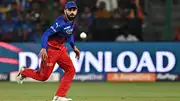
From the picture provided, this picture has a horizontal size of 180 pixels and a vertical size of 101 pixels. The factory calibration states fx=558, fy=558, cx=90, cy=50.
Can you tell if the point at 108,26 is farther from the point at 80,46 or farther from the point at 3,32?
the point at 3,32

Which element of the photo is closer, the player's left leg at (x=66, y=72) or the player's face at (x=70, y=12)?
the player's face at (x=70, y=12)

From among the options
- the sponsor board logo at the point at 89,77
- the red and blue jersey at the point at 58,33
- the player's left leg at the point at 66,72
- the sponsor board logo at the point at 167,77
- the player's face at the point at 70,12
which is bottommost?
the sponsor board logo at the point at 167,77

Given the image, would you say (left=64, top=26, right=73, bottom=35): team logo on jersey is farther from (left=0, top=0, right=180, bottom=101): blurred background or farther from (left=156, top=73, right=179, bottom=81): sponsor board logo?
(left=156, top=73, right=179, bottom=81): sponsor board logo

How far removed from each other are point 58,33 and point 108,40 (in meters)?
6.66

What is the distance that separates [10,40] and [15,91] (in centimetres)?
343

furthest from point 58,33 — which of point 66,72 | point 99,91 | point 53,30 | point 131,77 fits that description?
point 131,77

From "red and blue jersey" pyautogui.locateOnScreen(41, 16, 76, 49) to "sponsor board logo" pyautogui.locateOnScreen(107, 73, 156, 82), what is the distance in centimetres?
596

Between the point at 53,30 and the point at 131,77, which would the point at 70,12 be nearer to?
the point at 53,30

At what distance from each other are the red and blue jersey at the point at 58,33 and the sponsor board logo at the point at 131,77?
596 centimetres

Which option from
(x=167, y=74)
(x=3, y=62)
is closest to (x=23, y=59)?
(x=3, y=62)

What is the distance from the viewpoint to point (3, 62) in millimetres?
17656

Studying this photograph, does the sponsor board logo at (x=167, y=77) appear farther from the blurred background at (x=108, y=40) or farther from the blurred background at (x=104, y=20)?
the blurred background at (x=104, y=20)

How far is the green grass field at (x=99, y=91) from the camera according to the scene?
1287 centimetres

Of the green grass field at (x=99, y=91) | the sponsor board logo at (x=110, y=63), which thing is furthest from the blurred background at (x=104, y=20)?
the green grass field at (x=99, y=91)
